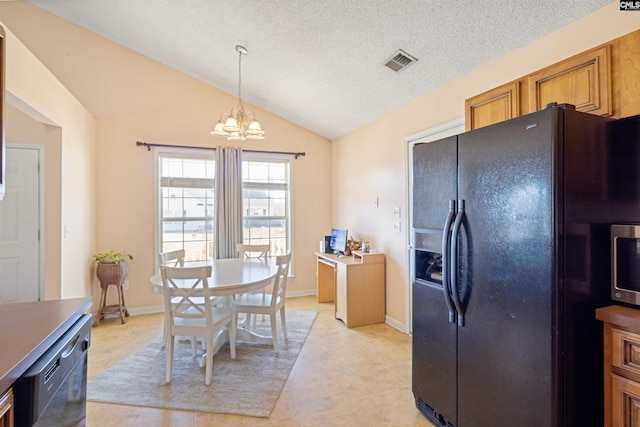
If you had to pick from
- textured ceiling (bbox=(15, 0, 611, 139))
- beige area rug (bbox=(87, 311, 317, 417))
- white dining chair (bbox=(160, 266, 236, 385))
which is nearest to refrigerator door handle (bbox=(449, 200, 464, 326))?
textured ceiling (bbox=(15, 0, 611, 139))

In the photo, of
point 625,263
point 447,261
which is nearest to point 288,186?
point 447,261

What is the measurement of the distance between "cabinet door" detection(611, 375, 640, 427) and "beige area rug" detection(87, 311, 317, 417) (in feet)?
6.07

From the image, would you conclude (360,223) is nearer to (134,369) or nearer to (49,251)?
(134,369)

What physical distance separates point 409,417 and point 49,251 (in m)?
3.55

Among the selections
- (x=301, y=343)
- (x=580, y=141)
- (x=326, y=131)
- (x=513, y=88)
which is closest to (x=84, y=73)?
(x=326, y=131)

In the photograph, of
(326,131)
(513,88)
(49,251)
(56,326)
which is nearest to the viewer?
(56,326)

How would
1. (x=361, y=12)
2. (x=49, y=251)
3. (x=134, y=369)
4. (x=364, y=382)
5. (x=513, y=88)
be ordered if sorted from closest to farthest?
(x=513, y=88) → (x=361, y=12) → (x=364, y=382) → (x=134, y=369) → (x=49, y=251)

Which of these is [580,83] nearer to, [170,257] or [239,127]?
[239,127]

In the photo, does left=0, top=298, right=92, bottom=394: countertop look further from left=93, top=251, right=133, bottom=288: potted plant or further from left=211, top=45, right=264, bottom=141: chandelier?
left=93, top=251, right=133, bottom=288: potted plant

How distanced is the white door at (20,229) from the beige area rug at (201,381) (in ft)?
5.48

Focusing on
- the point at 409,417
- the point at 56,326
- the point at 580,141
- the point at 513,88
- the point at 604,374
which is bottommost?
the point at 409,417

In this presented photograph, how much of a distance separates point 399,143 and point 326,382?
2.53 meters

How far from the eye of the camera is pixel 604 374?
1409mm

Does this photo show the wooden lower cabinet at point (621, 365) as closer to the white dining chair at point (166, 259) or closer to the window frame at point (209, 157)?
the white dining chair at point (166, 259)
